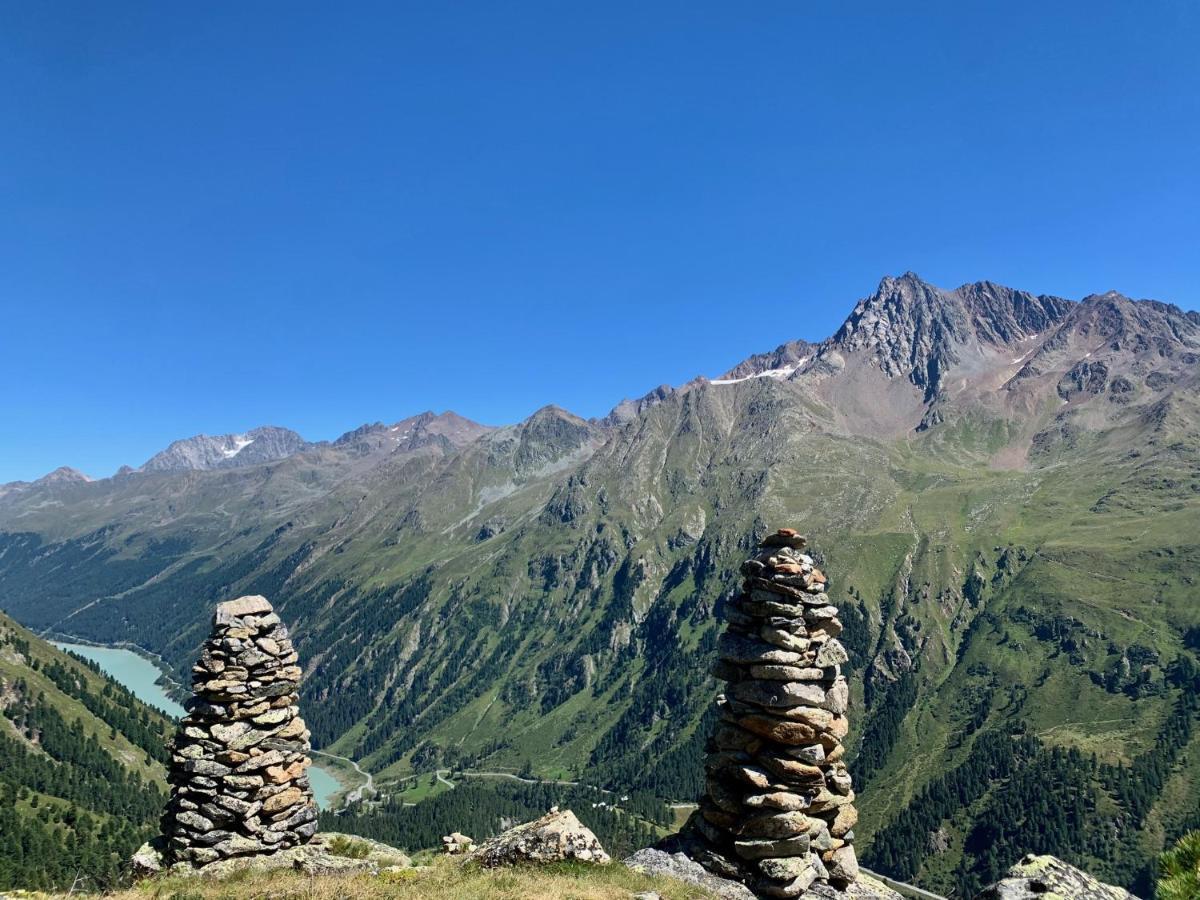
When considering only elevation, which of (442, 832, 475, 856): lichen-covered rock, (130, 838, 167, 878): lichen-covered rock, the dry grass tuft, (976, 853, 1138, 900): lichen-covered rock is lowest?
(442, 832, 475, 856): lichen-covered rock

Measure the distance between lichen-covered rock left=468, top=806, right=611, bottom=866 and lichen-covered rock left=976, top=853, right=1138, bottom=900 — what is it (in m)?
10.6

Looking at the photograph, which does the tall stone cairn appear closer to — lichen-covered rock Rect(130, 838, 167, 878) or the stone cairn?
lichen-covered rock Rect(130, 838, 167, 878)

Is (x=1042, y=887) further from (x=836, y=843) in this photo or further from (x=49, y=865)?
(x=49, y=865)

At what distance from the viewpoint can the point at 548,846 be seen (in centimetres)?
2045

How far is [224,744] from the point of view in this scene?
24.6 metres

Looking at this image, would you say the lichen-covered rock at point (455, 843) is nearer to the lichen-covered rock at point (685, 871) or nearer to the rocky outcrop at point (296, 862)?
the rocky outcrop at point (296, 862)

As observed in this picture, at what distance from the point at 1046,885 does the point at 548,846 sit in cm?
1337

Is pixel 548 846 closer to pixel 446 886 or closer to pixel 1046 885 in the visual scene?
pixel 446 886

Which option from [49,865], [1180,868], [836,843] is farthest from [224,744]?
[49,865]

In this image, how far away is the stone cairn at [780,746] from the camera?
20.9 metres

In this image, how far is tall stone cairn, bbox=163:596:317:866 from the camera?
24078 millimetres

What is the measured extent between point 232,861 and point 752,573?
20652 millimetres

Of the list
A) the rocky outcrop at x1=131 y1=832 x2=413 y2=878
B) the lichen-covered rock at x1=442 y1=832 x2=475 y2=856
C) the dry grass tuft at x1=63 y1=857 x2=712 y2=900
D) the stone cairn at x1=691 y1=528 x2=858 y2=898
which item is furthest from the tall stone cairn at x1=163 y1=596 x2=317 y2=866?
the stone cairn at x1=691 y1=528 x2=858 y2=898

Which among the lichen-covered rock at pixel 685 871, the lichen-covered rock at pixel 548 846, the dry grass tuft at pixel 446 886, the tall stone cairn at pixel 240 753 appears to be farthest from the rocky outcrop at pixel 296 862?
the lichen-covered rock at pixel 685 871
